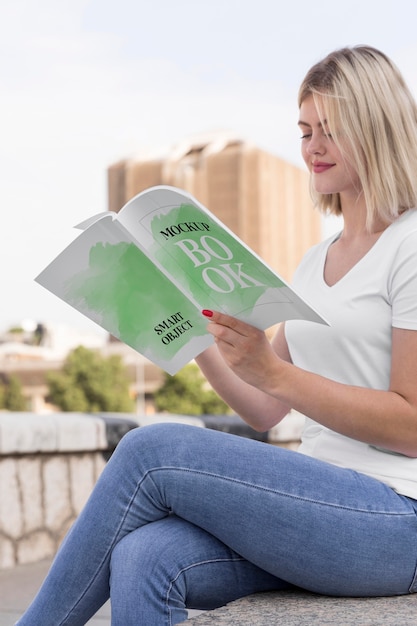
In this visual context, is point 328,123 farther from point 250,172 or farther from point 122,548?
point 250,172

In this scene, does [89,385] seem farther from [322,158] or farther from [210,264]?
[210,264]

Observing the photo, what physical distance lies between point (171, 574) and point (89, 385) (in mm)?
48751

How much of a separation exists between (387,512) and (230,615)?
34cm

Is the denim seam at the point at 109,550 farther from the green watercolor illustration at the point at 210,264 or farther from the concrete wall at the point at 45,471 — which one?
the concrete wall at the point at 45,471

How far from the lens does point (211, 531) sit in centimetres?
181

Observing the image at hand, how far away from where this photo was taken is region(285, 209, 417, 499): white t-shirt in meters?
1.86

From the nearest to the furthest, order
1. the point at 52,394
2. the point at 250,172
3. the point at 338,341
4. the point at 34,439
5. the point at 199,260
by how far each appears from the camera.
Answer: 1. the point at 199,260
2. the point at 338,341
3. the point at 34,439
4. the point at 52,394
5. the point at 250,172

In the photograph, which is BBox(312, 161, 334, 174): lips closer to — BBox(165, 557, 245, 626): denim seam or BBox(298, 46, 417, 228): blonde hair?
BBox(298, 46, 417, 228): blonde hair

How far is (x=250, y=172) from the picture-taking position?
7706 centimetres

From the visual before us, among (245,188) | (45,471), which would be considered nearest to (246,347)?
(45,471)

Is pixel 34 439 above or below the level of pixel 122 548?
below

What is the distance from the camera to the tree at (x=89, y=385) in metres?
49.4

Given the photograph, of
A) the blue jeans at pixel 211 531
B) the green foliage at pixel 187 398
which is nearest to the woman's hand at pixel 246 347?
the blue jeans at pixel 211 531

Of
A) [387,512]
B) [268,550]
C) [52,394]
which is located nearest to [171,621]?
[268,550]
